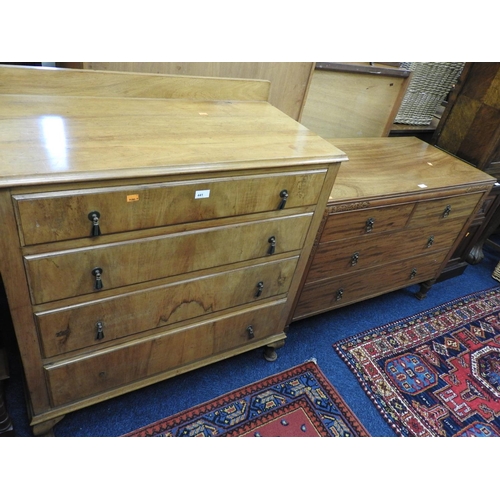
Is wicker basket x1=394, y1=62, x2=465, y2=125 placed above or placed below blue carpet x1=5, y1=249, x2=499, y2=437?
above

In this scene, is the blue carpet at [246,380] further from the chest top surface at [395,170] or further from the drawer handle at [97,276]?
the chest top surface at [395,170]

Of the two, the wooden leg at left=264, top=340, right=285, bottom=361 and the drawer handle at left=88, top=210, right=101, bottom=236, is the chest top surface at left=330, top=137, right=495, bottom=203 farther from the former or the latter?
the drawer handle at left=88, top=210, right=101, bottom=236

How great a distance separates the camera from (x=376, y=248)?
182cm

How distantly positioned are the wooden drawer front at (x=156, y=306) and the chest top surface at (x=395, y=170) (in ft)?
1.40

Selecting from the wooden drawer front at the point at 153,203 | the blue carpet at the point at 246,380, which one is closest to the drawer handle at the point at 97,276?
the wooden drawer front at the point at 153,203

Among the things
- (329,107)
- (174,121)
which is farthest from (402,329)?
(174,121)

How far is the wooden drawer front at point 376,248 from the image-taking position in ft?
5.53

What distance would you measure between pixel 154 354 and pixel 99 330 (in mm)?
269

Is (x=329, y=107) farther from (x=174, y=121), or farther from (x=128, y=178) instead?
(x=128, y=178)

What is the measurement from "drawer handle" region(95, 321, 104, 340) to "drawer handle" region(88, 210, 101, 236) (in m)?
0.33

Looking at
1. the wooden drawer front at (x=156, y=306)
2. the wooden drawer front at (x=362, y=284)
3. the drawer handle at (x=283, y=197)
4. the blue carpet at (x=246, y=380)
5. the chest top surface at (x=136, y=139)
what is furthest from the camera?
the wooden drawer front at (x=362, y=284)

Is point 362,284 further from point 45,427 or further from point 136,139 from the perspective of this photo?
point 45,427

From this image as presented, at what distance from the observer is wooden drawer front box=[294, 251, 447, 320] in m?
1.80

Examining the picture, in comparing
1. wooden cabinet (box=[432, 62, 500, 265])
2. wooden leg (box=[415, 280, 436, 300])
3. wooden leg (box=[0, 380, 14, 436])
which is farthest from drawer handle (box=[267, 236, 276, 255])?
wooden cabinet (box=[432, 62, 500, 265])
